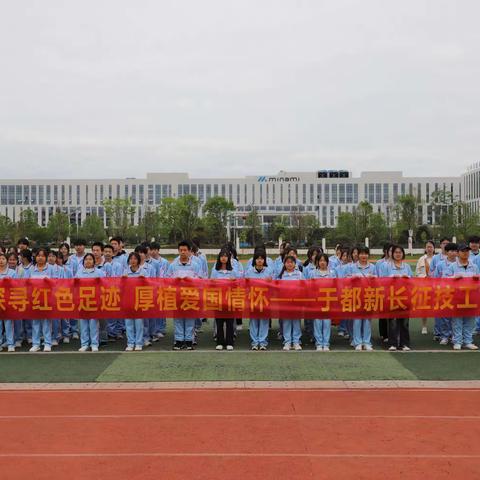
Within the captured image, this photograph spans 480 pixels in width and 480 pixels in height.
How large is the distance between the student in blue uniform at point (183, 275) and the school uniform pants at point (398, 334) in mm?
3102

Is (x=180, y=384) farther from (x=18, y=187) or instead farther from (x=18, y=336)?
(x=18, y=187)

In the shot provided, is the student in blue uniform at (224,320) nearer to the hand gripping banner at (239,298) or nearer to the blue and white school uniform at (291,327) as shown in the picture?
the hand gripping banner at (239,298)

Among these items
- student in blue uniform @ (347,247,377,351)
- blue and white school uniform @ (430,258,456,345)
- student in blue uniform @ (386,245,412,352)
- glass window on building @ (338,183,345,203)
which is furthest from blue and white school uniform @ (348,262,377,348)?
glass window on building @ (338,183,345,203)

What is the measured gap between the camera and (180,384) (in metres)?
7.43

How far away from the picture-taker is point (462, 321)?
9.74 m

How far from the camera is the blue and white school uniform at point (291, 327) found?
9.70 m

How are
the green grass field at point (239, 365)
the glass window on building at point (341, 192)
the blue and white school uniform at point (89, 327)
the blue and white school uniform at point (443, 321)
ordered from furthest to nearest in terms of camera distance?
the glass window on building at point (341, 192)
the blue and white school uniform at point (443, 321)
the blue and white school uniform at point (89, 327)
the green grass field at point (239, 365)

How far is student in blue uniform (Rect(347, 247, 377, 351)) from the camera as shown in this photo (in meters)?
9.61

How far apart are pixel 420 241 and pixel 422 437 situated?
174 ft

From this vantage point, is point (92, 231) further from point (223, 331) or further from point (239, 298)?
point (239, 298)

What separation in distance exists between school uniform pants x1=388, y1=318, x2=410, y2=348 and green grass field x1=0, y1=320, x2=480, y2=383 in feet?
0.79

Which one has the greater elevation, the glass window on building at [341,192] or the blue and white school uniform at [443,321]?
the glass window on building at [341,192]

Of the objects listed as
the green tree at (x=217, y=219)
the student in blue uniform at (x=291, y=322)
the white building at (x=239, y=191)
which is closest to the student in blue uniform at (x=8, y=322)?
the student in blue uniform at (x=291, y=322)

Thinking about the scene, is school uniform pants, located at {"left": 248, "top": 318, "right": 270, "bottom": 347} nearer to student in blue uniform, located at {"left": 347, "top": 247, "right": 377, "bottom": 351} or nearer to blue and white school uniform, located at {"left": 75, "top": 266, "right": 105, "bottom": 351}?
student in blue uniform, located at {"left": 347, "top": 247, "right": 377, "bottom": 351}
